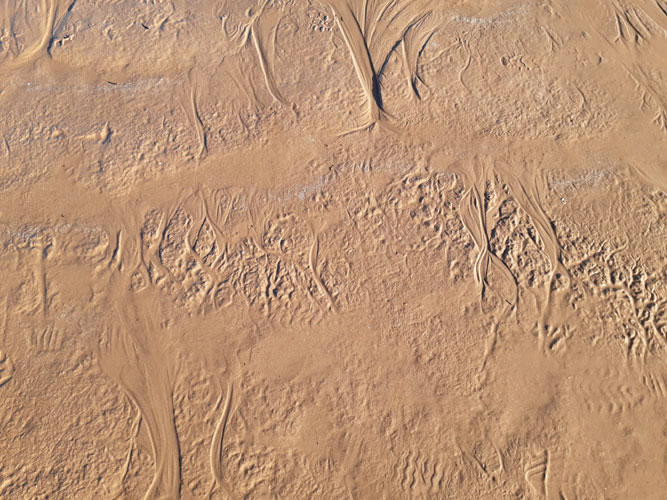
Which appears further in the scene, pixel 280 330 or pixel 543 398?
pixel 280 330

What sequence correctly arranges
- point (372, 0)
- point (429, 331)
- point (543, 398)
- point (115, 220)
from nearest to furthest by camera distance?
point (543, 398) < point (429, 331) < point (115, 220) < point (372, 0)

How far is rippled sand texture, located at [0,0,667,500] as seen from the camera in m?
6.80

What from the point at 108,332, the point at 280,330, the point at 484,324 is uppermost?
the point at 108,332

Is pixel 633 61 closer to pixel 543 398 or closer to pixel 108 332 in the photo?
pixel 543 398

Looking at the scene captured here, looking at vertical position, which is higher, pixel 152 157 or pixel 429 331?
pixel 152 157

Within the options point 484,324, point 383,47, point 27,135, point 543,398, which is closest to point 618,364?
point 543,398

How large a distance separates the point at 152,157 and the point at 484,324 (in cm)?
728

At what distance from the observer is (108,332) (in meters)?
7.71

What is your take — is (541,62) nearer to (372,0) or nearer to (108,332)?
(372,0)

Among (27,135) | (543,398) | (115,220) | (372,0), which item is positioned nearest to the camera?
(543,398)

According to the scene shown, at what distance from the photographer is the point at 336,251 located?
26.3 ft

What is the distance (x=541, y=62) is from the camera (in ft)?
30.9

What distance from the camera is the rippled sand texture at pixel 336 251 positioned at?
22.3 feet

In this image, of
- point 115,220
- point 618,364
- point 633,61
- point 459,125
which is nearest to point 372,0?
point 459,125
